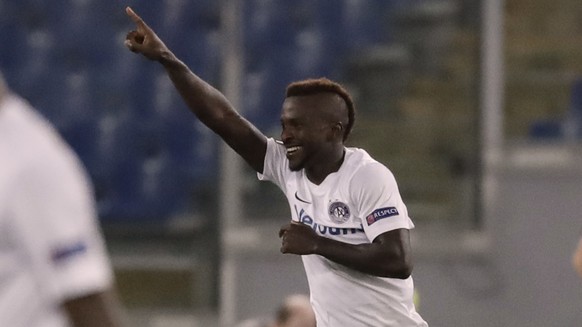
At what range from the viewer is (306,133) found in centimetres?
372

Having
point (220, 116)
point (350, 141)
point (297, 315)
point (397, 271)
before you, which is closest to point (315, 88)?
point (220, 116)

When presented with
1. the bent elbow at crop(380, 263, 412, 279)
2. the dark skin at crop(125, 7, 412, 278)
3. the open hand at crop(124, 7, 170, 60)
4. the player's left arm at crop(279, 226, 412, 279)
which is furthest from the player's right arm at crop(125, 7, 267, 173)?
the bent elbow at crop(380, 263, 412, 279)

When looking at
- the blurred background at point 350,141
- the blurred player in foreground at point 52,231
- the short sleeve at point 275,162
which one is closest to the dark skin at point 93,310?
the blurred player in foreground at point 52,231

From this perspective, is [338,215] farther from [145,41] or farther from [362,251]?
[145,41]

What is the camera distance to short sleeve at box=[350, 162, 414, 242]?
11.7ft

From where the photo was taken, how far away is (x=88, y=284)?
5.65ft

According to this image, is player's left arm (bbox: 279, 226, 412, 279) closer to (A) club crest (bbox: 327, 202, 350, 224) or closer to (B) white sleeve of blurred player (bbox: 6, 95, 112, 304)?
(A) club crest (bbox: 327, 202, 350, 224)

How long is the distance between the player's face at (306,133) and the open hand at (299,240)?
0.28 metres

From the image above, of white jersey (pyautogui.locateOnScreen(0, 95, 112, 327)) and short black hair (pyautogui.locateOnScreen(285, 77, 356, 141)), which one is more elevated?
short black hair (pyautogui.locateOnScreen(285, 77, 356, 141))

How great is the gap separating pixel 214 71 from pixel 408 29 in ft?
4.49

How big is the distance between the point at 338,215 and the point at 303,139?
0.26 m

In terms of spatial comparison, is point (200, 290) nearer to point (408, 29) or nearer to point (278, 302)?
point (278, 302)

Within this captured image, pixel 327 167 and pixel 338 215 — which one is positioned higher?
pixel 327 167

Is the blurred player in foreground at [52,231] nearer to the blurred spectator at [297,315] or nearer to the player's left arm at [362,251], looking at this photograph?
the player's left arm at [362,251]
